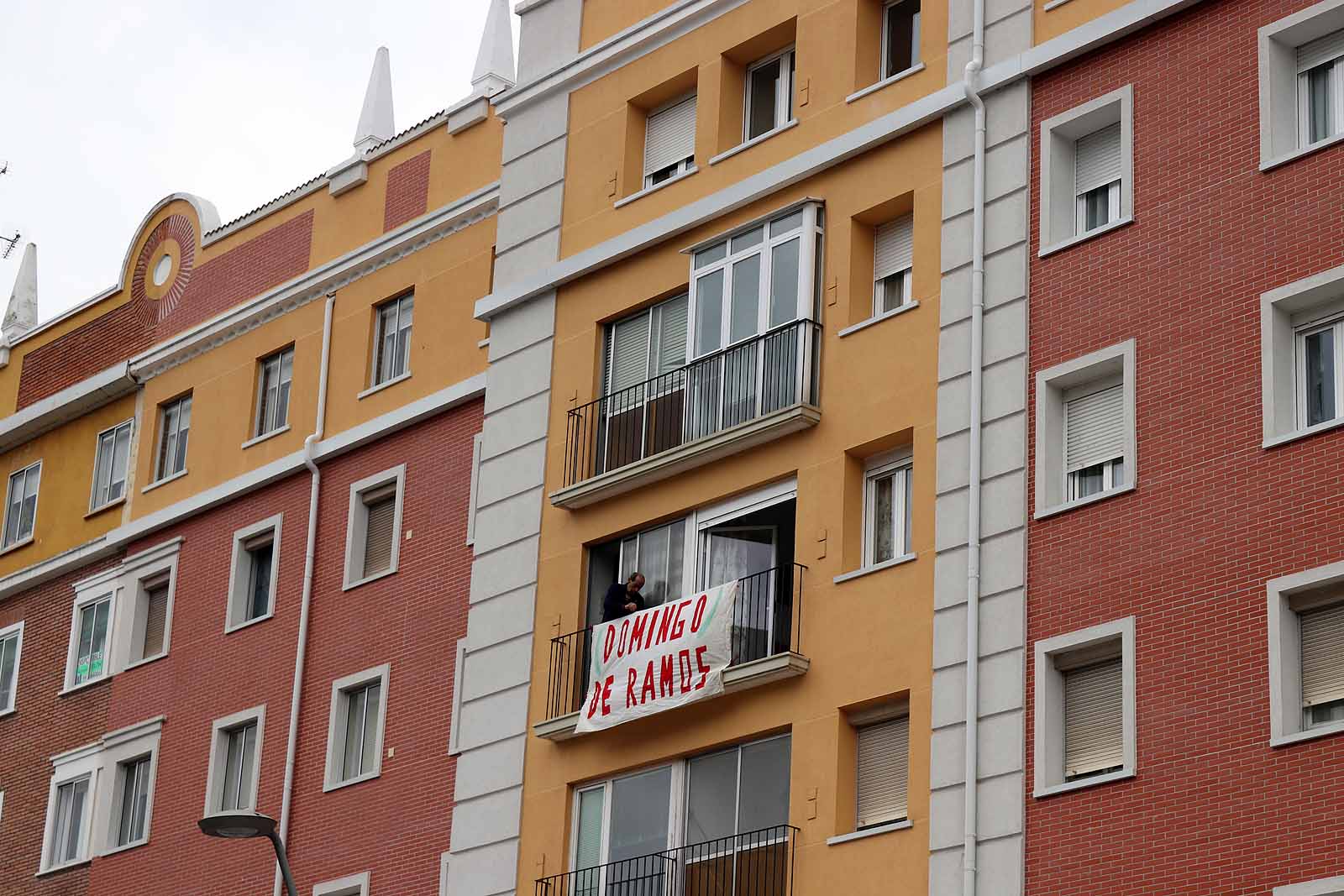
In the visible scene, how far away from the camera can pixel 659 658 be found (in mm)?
33562

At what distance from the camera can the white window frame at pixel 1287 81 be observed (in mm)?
28828

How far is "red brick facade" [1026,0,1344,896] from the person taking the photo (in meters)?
26.5

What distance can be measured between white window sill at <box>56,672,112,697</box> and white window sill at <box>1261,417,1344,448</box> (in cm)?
2521

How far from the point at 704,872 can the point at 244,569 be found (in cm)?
1469

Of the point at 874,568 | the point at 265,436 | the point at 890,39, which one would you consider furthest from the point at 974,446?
the point at 265,436

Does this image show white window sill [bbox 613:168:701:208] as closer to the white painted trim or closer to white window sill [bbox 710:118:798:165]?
the white painted trim

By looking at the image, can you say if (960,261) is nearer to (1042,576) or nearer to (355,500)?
(1042,576)

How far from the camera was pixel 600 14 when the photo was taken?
39250 millimetres

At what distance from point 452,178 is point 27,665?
534 inches

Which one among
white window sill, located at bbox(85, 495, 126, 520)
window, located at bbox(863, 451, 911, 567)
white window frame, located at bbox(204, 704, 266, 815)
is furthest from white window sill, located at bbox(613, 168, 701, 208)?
white window sill, located at bbox(85, 495, 126, 520)

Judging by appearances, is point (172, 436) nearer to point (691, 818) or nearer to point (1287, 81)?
point (691, 818)

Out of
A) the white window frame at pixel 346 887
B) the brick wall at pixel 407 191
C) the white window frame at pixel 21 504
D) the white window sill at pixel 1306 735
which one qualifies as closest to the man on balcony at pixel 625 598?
the white window frame at pixel 346 887

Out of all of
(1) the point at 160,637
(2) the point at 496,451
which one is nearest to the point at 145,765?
(1) the point at 160,637

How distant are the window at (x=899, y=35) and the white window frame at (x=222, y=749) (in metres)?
15.3
